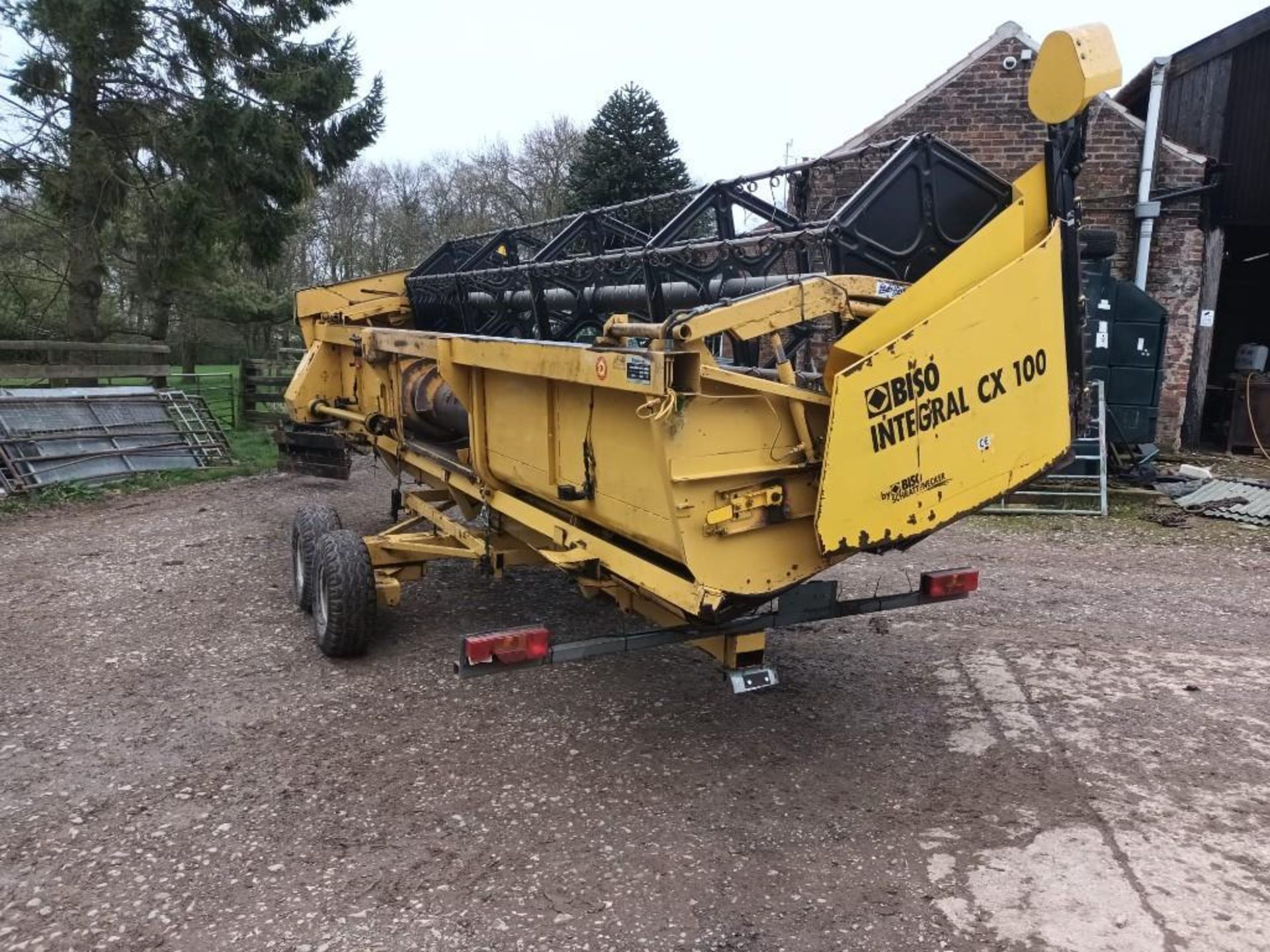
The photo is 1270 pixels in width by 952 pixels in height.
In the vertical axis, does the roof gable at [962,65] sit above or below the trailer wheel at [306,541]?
above

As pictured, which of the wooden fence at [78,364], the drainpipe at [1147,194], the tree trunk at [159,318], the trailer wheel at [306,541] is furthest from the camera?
the tree trunk at [159,318]

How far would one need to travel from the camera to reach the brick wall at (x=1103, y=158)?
10438mm

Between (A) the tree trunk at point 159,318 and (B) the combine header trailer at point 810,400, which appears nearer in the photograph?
(B) the combine header trailer at point 810,400

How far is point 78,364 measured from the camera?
12602mm

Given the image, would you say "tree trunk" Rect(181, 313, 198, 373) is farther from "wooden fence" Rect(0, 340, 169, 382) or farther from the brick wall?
the brick wall

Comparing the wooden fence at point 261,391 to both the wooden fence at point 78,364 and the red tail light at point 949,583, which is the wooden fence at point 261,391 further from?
the red tail light at point 949,583

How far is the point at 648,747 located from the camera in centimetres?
407

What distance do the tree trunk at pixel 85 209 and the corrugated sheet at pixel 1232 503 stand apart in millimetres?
13405

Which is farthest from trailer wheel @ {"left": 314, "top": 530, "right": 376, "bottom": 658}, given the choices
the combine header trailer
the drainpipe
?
the drainpipe

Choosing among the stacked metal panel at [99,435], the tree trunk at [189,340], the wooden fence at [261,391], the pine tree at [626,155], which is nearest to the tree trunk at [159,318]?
the wooden fence at [261,391]

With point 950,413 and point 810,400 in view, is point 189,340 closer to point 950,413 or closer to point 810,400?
point 810,400

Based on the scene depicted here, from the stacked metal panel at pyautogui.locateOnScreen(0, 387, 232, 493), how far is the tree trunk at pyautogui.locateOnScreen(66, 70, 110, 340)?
8.24 ft

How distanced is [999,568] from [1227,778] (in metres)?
3.40

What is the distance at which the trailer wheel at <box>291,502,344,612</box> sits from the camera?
5.67 meters
